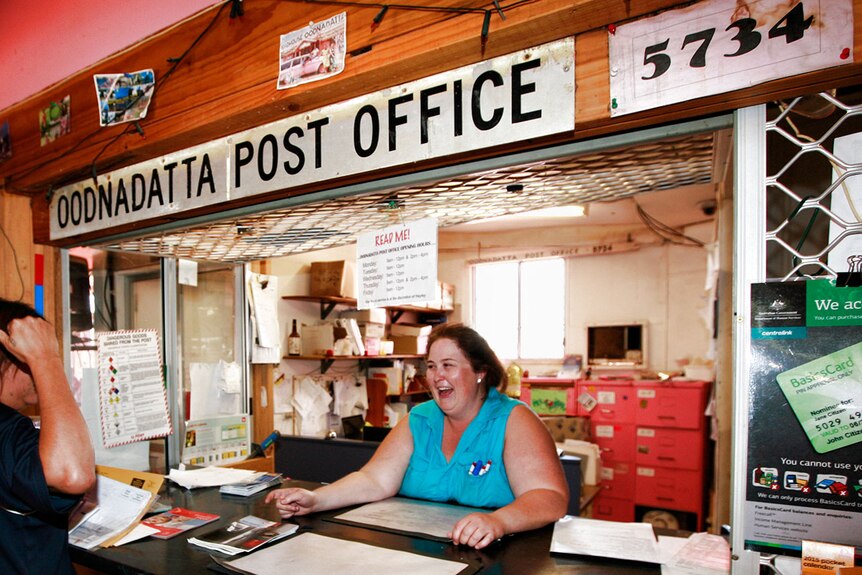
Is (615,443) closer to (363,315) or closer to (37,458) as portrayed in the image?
(363,315)

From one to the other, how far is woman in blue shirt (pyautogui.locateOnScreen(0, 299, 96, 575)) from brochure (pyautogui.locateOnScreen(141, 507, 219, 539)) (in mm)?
235

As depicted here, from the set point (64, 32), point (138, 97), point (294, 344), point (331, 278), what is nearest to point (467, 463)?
point (138, 97)

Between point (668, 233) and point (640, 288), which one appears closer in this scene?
point (668, 233)

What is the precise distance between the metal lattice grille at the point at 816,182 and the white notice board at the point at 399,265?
0.85 meters

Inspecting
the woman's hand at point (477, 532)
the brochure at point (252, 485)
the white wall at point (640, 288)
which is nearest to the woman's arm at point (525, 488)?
the woman's hand at point (477, 532)

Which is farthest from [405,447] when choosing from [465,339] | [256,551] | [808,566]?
[808,566]

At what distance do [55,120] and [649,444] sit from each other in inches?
213

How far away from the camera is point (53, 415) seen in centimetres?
140

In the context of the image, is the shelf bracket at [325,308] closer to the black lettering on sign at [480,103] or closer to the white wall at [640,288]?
the white wall at [640,288]

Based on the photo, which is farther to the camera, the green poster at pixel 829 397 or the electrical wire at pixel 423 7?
the electrical wire at pixel 423 7

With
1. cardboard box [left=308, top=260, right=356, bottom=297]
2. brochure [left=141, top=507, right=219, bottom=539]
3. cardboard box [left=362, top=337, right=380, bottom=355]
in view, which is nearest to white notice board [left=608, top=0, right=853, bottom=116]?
brochure [left=141, top=507, right=219, bottom=539]

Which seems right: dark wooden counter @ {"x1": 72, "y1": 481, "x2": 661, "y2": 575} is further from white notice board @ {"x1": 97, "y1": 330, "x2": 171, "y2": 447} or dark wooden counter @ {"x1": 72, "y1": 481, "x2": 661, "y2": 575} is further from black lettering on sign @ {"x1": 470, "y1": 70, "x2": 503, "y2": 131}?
white notice board @ {"x1": 97, "y1": 330, "x2": 171, "y2": 447}

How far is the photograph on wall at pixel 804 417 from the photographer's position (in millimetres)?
1008

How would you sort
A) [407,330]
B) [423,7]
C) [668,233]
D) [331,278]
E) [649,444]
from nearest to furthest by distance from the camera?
[423,7] → [331,278] → [649,444] → [407,330] → [668,233]
